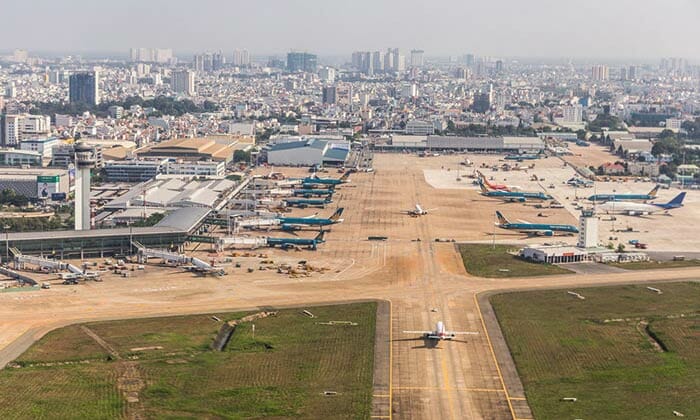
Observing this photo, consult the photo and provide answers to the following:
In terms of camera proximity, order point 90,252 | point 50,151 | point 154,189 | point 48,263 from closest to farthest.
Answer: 1. point 48,263
2. point 90,252
3. point 154,189
4. point 50,151

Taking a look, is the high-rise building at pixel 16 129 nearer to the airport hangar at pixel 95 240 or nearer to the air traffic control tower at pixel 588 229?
the airport hangar at pixel 95 240

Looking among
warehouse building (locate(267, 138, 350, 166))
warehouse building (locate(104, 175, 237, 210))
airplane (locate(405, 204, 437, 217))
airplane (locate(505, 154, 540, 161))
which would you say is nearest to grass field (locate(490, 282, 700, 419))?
airplane (locate(405, 204, 437, 217))

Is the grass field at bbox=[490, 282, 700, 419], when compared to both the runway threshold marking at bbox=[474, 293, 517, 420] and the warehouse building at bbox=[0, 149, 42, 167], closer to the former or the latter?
the runway threshold marking at bbox=[474, 293, 517, 420]

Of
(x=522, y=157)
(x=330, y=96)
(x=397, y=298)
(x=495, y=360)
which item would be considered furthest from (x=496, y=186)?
(x=330, y=96)

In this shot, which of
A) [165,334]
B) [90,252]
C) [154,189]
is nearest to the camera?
[165,334]

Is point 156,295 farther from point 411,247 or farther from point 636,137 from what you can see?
point 636,137

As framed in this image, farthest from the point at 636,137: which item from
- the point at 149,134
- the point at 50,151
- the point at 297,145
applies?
the point at 50,151
